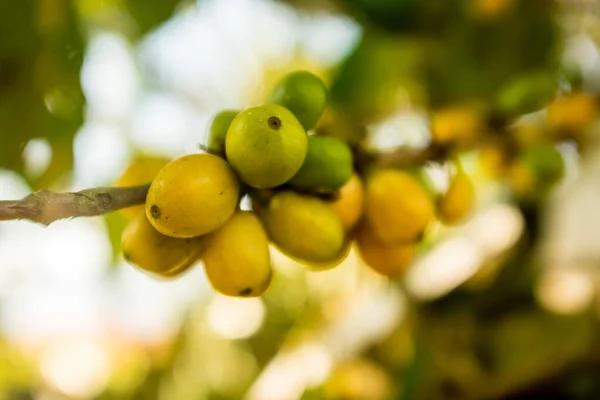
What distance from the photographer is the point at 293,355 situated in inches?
41.6

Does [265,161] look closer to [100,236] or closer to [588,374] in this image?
[100,236]

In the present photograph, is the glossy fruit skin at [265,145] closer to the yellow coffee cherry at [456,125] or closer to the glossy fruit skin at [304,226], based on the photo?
the glossy fruit skin at [304,226]

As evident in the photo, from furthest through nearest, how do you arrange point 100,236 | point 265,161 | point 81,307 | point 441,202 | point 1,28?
point 81,307
point 100,236
point 1,28
point 441,202
point 265,161

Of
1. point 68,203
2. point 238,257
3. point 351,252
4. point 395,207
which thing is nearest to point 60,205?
point 68,203

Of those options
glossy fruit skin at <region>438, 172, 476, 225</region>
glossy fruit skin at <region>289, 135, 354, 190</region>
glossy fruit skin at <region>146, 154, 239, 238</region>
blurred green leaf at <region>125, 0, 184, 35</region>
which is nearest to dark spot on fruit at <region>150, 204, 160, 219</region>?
glossy fruit skin at <region>146, 154, 239, 238</region>

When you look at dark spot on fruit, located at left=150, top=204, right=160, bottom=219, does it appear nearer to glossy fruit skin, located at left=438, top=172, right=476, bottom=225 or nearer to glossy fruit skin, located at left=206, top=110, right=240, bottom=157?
glossy fruit skin, located at left=206, top=110, right=240, bottom=157

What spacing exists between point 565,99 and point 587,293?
497mm

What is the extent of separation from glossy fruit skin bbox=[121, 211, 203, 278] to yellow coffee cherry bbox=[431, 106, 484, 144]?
27 centimetres

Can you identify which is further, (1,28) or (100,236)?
(100,236)

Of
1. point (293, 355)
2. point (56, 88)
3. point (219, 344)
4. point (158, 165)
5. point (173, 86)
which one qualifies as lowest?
point (219, 344)

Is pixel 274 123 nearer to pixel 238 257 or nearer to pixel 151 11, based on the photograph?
pixel 238 257

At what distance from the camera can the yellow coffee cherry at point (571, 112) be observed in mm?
709

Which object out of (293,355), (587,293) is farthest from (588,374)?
(293,355)

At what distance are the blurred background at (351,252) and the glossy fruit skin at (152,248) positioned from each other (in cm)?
33
